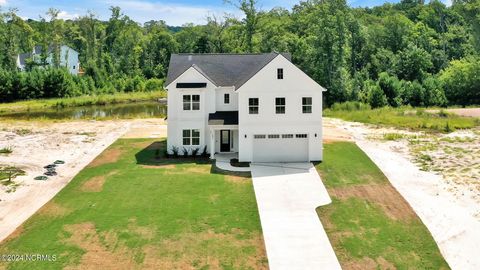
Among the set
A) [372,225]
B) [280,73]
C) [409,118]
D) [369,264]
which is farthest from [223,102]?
[409,118]

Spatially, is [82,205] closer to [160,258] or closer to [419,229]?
[160,258]

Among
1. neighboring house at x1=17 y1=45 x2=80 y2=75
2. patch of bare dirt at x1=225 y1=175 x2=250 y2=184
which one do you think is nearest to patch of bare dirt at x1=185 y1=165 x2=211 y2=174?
patch of bare dirt at x1=225 y1=175 x2=250 y2=184

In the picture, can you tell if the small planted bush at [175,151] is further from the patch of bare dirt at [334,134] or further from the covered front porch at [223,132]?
the patch of bare dirt at [334,134]

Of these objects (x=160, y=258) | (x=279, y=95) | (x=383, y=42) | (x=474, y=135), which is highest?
(x=383, y=42)

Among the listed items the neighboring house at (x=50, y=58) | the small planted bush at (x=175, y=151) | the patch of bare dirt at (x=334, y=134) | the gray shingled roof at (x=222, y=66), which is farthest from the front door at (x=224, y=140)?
the neighboring house at (x=50, y=58)

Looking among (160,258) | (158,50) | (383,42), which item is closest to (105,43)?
(158,50)

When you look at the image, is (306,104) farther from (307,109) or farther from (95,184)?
(95,184)
